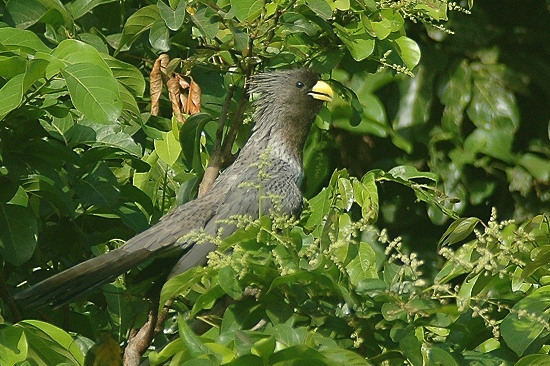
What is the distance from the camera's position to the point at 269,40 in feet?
12.7

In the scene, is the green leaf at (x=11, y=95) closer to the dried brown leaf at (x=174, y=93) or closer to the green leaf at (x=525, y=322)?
the dried brown leaf at (x=174, y=93)

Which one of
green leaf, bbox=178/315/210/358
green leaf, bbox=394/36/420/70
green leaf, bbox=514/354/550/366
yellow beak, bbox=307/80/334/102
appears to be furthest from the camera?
yellow beak, bbox=307/80/334/102

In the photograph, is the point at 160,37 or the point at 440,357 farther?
the point at 160,37

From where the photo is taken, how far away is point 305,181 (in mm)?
5191

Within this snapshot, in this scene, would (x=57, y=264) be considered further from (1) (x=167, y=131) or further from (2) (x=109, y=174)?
(1) (x=167, y=131)

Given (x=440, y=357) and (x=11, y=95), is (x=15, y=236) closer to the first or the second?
(x=11, y=95)

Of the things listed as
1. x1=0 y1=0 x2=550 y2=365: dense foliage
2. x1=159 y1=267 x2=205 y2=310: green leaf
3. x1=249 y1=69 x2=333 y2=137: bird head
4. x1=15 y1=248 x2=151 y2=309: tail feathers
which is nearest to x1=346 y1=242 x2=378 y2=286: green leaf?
x1=0 y1=0 x2=550 y2=365: dense foliage

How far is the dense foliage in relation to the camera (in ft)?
8.31

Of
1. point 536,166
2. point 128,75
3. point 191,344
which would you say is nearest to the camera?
point 191,344

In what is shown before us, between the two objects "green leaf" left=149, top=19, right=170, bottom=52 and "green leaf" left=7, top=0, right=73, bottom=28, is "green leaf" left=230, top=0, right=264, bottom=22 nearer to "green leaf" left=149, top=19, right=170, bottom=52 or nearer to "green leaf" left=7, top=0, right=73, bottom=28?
"green leaf" left=149, top=19, right=170, bottom=52

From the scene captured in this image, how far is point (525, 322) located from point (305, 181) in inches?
107

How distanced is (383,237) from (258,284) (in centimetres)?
33

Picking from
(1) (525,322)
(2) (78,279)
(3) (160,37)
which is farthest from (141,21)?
(1) (525,322)

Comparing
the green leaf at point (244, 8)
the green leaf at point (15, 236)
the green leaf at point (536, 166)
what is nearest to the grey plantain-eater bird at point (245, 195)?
the green leaf at point (15, 236)
